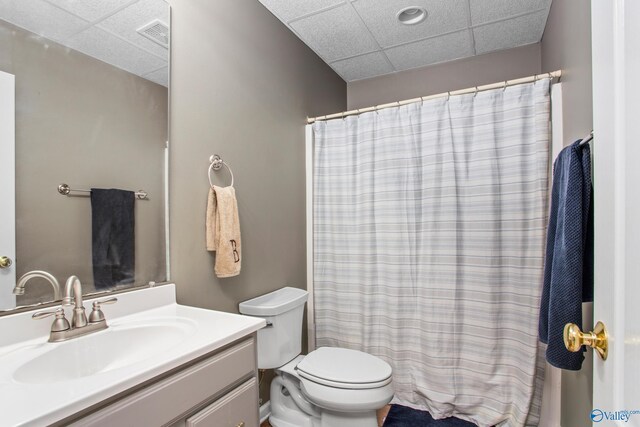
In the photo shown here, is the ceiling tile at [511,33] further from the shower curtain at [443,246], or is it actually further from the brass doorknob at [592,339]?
the brass doorknob at [592,339]

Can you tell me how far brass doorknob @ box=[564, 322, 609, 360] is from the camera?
1.98 feet

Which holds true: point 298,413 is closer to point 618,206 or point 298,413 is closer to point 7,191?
point 7,191

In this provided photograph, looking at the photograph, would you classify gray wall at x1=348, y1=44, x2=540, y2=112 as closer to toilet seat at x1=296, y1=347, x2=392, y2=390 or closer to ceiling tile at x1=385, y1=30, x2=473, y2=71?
ceiling tile at x1=385, y1=30, x2=473, y2=71

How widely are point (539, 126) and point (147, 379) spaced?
78.6 inches

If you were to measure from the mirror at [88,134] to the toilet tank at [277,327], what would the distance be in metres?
0.51

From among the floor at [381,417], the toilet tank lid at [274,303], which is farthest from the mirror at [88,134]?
the floor at [381,417]

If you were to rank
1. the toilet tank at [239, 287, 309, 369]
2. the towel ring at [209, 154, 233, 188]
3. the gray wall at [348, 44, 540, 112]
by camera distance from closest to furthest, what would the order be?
the towel ring at [209, 154, 233, 188], the toilet tank at [239, 287, 309, 369], the gray wall at [348, 44, 540, 112]

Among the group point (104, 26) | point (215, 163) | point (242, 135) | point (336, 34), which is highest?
point (336, 34)

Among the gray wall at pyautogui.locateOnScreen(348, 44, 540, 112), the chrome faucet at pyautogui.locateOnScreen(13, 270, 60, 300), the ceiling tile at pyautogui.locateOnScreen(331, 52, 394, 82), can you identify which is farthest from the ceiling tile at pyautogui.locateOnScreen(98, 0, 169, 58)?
the gray wall at pyautogui.locateOnScreen(348, 44, 540, 112)

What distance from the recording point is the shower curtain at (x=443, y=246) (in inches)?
67.1

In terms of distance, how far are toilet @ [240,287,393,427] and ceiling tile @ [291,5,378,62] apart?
1.69 meters

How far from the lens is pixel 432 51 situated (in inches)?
92.6

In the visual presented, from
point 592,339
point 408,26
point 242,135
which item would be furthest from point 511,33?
point 592,339

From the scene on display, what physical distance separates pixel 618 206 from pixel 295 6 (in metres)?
1.89
